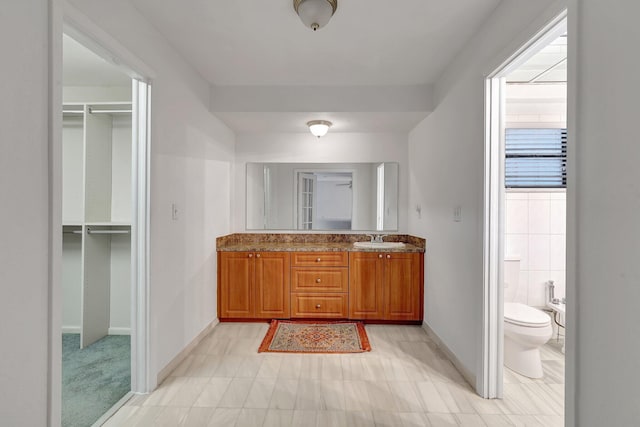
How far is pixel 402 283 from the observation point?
3.45 meters

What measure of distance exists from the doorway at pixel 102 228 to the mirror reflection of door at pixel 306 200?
1.81m

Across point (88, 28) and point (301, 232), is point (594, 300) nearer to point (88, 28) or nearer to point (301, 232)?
point (88, 28)

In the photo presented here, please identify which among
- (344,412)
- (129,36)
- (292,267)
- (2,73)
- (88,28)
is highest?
(129,36)

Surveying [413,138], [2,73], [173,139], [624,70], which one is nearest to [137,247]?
[173,139]

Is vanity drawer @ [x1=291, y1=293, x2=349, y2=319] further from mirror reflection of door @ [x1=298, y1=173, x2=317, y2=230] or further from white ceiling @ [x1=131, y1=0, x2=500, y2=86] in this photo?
white ceiling @ [x1=131, y1=0, x2=500, y2=86]

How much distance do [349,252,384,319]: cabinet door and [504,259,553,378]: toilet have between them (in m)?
1.25

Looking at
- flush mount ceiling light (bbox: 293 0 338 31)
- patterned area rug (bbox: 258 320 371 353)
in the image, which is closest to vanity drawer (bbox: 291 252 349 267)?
patterned area rug (bbox: 258 320 371 353)

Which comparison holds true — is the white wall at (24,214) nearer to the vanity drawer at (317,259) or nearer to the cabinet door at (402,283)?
the vanity drawer at (317,259)

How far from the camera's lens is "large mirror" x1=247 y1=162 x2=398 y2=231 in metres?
3.95

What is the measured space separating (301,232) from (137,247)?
6.88 feet

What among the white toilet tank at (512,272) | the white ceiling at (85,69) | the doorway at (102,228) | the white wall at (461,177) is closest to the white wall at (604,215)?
the white wall at (461,177)

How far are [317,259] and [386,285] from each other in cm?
79

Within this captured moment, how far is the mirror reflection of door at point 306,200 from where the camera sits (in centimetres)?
395

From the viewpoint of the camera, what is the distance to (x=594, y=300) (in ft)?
4.05
